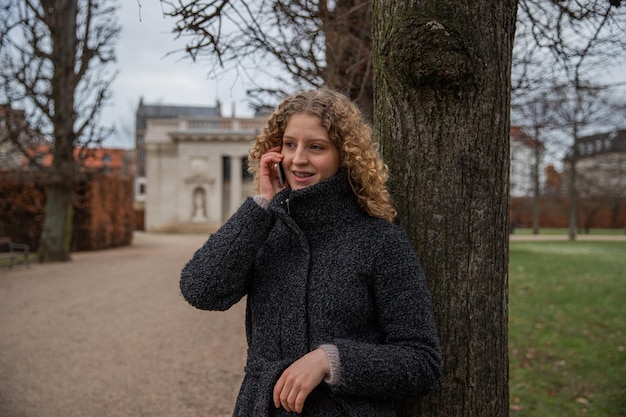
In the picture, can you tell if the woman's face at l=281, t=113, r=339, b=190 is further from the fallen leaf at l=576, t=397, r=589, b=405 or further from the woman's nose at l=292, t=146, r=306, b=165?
the fallen leaf at l=576, t=397, r=589, b=405

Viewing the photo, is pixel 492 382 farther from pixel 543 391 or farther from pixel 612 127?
pixel 612 127

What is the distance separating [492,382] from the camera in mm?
1854

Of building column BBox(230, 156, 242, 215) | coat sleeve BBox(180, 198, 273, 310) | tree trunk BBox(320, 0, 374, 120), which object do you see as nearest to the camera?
coat sleeve BBox(180, 198, 273, 310)

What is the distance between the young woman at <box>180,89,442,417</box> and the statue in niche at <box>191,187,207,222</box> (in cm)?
3241

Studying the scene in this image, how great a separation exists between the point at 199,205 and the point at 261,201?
3281cm

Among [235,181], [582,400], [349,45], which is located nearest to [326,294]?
[349,45]

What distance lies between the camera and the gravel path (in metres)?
4.57

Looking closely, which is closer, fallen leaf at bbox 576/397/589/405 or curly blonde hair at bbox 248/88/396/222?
curly blonde hair at bbox 248/88/396/222

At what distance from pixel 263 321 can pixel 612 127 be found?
2375cm

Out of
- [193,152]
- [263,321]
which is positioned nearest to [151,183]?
[193,152]

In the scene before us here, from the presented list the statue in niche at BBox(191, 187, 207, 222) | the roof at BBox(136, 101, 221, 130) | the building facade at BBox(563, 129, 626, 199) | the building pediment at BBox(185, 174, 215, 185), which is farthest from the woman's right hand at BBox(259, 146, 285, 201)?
the roof at BBox(136, 101, 221, 130)

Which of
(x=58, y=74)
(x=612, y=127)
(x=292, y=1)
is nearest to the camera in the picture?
(x=292, y=1)

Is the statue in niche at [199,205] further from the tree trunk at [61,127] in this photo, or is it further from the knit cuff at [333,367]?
the knit cuff at [333,367]

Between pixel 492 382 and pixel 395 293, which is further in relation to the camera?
pixel 492 382
